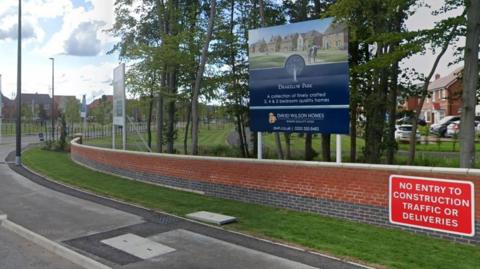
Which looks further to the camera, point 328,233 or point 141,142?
point 141,142

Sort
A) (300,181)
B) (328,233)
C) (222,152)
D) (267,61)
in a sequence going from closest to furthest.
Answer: (328,233) → (300,181) → (267,61) → (222,152)

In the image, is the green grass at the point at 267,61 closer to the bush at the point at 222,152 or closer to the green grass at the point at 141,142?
the bush at the point at 222,152

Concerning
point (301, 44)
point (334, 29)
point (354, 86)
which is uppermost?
point (334, 29)

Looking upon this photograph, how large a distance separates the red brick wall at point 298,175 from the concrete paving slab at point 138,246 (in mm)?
3840

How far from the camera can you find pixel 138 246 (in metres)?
→ 8.62

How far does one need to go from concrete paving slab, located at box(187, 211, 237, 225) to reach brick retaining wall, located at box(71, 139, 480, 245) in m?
1.70

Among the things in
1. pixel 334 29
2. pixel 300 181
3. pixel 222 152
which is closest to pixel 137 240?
pixel 300 181

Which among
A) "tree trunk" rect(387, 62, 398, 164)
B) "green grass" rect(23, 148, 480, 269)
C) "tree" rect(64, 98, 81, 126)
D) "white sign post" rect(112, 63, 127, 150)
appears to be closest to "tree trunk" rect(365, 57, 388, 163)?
"tree trunk" rect(387, 62, 398, 164)

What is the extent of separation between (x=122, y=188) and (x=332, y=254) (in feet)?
29.5

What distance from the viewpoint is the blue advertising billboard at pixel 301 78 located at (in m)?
11.4

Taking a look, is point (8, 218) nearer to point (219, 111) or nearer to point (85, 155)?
point (85, 155)

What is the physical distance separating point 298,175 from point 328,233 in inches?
90.9

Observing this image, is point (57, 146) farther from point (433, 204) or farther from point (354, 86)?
point (433, 204)

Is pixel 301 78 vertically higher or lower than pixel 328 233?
higher
